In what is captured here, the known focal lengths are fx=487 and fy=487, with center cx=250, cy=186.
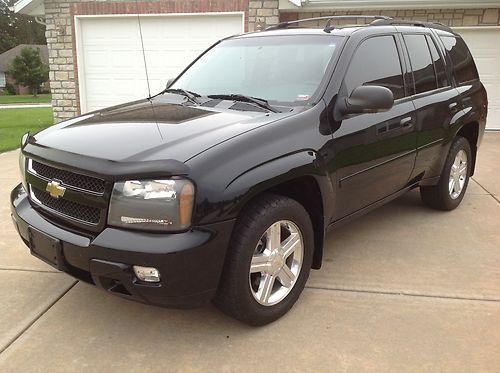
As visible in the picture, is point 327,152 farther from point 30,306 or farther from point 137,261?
point 30,306

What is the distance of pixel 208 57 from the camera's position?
4367 millimetres

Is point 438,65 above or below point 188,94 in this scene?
above

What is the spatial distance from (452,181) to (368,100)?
2396 millimetres

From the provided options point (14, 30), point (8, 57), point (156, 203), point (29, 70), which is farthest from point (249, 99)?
point (14, 30)

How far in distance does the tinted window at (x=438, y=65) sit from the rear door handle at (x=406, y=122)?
2.90ft

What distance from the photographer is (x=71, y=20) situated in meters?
11.4

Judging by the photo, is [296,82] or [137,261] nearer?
[137,261]

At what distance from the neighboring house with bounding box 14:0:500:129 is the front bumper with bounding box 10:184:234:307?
8865 mm

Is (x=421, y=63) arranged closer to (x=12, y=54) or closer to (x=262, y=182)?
(x=262, y=182)

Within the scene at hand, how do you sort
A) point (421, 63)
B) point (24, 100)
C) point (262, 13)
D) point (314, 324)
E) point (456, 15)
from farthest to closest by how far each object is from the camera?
point (24, 100) < point (456, 15) < point (262, 13) < point (421, 63) < point (314, 324)

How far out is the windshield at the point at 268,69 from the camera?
352 cm

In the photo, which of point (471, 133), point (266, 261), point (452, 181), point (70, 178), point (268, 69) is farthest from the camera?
point (471, 133)

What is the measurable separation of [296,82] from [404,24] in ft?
5.46

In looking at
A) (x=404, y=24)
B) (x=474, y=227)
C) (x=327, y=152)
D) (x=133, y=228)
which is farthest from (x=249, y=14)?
(x=133, y=228)
